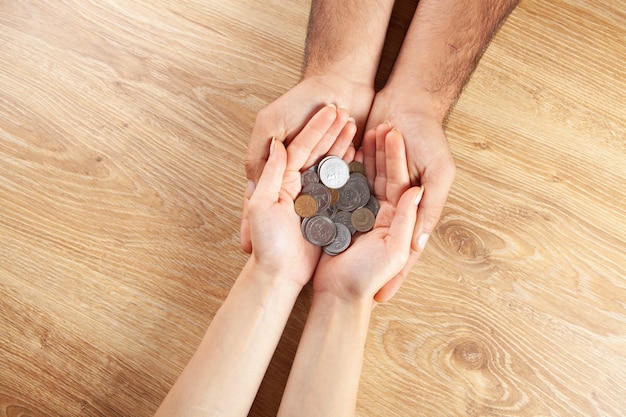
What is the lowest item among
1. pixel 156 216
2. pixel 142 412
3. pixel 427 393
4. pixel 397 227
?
pixel 142 412

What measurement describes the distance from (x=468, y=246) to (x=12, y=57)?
1.41 meters

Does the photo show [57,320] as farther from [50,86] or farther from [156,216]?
[50,86]

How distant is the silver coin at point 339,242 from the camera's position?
1088 mm

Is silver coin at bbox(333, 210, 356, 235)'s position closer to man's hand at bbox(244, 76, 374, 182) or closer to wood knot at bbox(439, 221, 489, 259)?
man's hand at bbox(244, 76, 374, 182)

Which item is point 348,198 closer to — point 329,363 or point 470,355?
point 329,363

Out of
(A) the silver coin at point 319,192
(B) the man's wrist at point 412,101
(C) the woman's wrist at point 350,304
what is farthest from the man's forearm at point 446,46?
(C) the woman's wrist at point 350,304

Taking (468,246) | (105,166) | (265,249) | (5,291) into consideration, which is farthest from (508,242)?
(5,291)

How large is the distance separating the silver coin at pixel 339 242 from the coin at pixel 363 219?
3cm

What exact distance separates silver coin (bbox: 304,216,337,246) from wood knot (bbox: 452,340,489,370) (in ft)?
1.41

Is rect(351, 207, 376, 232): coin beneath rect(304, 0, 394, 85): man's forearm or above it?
beneath

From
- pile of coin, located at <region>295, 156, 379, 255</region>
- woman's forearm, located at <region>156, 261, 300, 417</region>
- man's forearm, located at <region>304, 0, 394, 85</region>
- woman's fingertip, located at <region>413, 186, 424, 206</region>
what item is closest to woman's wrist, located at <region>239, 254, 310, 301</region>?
woman's forearm, located at <region>156, 261, 300, 417</region>

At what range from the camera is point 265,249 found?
103cm

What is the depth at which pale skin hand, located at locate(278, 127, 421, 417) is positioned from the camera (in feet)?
3.14

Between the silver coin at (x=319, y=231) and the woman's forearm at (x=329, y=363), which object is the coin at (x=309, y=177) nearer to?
the silver coin at (x=319, y=231)
